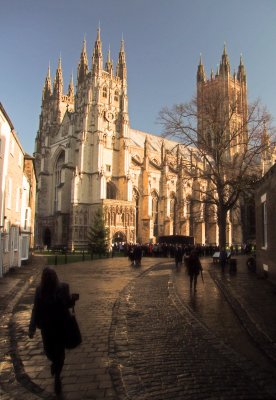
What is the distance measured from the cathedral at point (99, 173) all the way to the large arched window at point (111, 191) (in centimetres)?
16

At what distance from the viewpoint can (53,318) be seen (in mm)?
4418

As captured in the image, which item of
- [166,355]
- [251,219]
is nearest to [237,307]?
[166,355]

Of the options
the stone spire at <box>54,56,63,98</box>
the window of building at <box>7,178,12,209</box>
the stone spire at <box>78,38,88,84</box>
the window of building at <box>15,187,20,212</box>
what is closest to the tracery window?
the stone spire at <box>78,38,88,84</box>

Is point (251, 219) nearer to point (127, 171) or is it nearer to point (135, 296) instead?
point (127, 171)

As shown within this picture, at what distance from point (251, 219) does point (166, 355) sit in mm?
56314

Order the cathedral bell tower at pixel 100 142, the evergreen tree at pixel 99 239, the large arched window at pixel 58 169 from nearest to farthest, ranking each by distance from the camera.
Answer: the evergreen tree at pixel 99 239
the cathedral bell tower at pixel 100 142
the large arched window at pixel 58 169

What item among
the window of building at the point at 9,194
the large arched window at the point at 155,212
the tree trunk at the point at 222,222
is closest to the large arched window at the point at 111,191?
the large arched window at the point at 155,212

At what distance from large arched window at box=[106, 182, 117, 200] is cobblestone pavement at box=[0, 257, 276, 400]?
4689 cm

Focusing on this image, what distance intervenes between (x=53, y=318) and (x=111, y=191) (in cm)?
5393

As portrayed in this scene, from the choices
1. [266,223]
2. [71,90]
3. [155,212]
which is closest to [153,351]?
[266,223]

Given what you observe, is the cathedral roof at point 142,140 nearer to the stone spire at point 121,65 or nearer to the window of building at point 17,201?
the stone spire at point 121,65

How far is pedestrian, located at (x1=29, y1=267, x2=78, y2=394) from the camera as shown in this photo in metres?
4.43

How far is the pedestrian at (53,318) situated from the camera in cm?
443

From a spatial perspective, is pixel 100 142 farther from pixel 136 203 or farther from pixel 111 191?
pixel 136 203
